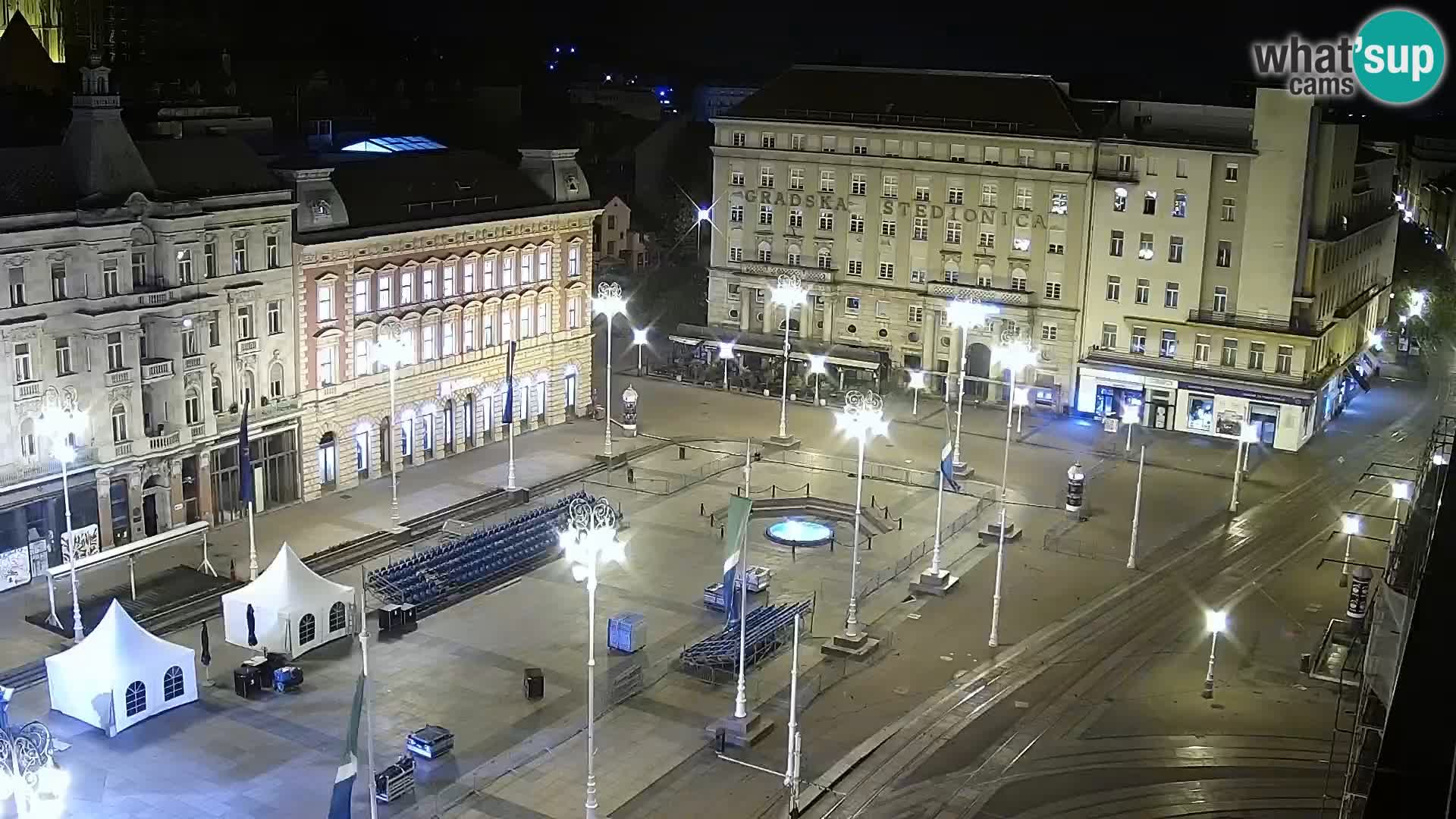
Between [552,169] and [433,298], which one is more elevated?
[552,169]

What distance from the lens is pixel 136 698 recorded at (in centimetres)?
4359

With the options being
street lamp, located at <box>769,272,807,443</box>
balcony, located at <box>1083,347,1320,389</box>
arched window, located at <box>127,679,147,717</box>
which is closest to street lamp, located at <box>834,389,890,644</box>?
street lamp, located at <box>769,272,807,443</box>

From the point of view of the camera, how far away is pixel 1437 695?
82.6 feet

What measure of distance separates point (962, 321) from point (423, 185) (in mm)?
31980

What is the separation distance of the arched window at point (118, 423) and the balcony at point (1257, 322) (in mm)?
58694

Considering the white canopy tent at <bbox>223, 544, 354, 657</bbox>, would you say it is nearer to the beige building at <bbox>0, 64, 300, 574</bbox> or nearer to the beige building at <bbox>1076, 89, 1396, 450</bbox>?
the beige building at <bbox>0, 64, 300, 574</bbox>

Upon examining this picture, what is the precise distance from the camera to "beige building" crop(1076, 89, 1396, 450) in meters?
81.6

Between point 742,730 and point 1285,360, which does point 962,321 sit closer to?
point 1285,360

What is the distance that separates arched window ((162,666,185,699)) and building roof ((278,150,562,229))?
2804cm

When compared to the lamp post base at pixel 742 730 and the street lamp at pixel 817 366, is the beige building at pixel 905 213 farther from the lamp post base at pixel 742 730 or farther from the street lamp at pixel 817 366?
the lamp post base at pixel 742 730

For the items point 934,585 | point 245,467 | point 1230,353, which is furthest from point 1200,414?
point 245,467

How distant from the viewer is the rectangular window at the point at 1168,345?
3366 inches

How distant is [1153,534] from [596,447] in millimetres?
29103

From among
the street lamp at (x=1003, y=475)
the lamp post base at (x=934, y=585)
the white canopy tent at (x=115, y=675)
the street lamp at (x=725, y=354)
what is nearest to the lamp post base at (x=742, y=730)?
the street lamp at (x=1003, y=475)
